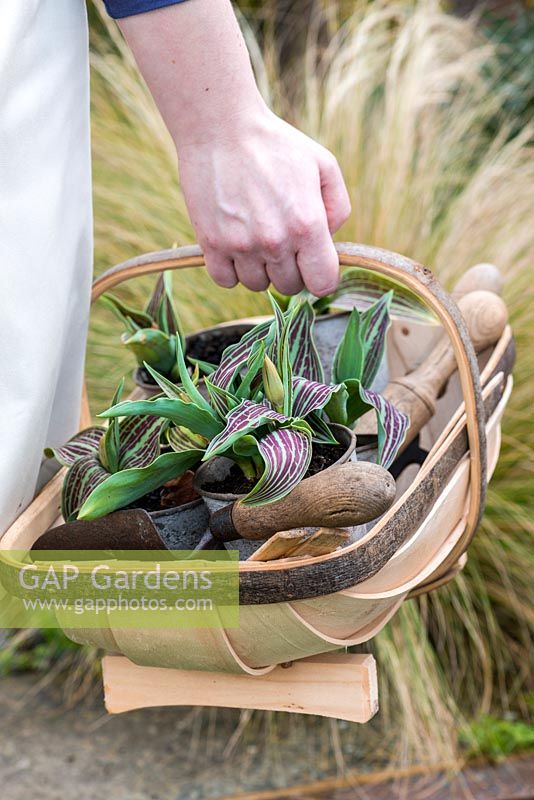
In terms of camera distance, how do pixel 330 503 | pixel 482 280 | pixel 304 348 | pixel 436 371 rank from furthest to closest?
1. pixel 482 280
2. pixel 436 371
3. pixel 304 348
4. pixel 330 503

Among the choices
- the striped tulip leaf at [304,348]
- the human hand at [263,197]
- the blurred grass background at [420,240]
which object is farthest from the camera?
the blurred grass background at [420,240]

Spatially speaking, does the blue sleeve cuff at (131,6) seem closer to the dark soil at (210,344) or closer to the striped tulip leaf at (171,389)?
the striped tulip leaf at (171,389)

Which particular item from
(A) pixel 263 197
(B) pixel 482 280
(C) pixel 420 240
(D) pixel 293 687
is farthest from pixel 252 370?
(C) pixel 420 240

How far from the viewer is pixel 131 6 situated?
0.64m

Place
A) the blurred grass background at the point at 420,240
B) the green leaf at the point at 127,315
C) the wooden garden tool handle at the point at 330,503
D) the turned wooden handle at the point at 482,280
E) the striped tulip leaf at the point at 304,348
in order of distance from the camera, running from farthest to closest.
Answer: the blurred grass background at the point at 420,240, the turned wooden handle at the point at 482,280, the green leaf at the point at 127,315, the striped tulip leaf at the point at 304,348, the wooden garden tool handle at the point at 330,503

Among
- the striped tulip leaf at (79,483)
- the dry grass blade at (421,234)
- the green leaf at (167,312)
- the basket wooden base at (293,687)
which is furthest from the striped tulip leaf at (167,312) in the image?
the dry grass blade at (421,234)

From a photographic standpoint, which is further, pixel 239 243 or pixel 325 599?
Result: pixel 239 243

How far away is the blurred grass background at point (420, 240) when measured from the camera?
5.10 feet

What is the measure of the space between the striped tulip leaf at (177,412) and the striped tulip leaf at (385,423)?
121mm

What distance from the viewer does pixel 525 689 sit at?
169 centimetres

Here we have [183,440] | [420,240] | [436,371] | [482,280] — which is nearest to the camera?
[183,440]

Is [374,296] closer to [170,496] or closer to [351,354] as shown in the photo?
[351,354]

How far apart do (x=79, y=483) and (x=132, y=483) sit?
2.8 inches

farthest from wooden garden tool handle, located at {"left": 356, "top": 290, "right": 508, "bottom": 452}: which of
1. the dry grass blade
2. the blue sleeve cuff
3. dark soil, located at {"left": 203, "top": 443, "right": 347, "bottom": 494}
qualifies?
the dry grass blade
